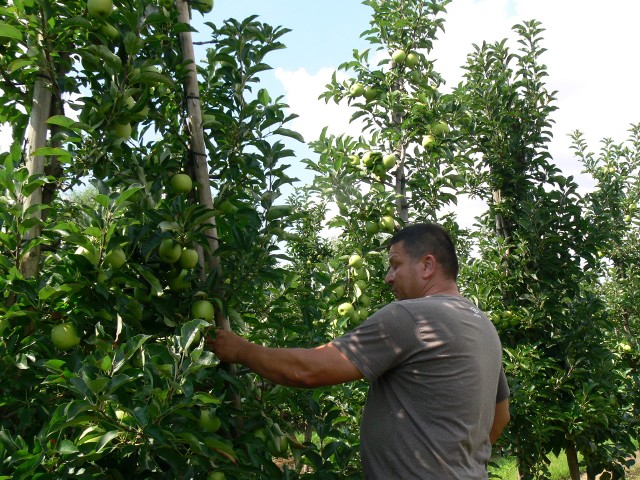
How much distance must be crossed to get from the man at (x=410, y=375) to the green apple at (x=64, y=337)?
46 cm

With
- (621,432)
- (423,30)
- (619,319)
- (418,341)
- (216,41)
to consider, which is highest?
(423,30)

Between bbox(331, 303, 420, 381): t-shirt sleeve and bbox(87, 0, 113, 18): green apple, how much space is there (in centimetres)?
128

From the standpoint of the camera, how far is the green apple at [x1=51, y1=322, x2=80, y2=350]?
5.84 ft

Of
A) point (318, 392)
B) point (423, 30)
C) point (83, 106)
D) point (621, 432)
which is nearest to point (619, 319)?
point (621, 432)

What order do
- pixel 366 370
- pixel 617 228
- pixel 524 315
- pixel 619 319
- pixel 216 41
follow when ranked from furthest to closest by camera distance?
pixel 619 319
pixel 617 228
pixel 524 315
pixel 216 41
pixel 366 370

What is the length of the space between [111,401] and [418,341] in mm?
935

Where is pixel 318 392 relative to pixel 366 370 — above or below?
below

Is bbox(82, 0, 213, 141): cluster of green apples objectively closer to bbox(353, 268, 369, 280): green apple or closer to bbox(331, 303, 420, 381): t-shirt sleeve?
bbox(331, 303, 420, 381): t-shirt sleeve

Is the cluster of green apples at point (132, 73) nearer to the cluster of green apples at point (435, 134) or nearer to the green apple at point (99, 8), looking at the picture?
the green apple at point (99, 8)

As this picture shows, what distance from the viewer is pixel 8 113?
2.37 m

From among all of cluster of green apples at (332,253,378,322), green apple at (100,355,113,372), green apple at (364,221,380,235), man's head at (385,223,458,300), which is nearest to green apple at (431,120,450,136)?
green apple at (364,221,380,235)

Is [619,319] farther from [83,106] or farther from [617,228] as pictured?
[83,106]

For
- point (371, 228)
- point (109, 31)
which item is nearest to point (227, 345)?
point (109, 31)

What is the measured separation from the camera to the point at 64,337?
1.78 meters
